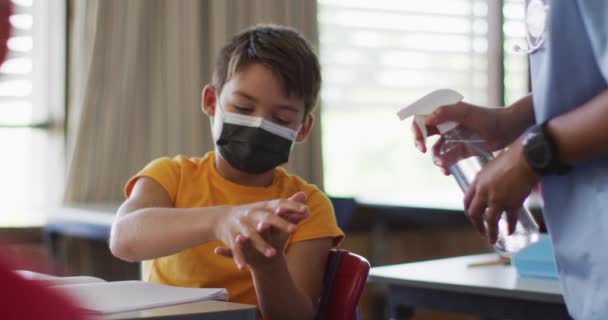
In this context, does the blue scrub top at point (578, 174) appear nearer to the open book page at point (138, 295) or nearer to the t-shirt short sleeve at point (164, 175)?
the open book page at point (138, 295)

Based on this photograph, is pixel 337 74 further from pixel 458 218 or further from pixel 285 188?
pixel 285 188

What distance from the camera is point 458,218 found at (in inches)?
173

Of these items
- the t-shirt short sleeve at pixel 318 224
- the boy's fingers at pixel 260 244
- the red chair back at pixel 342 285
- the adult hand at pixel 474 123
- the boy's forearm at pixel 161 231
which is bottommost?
the red chair back at pixel 342 285

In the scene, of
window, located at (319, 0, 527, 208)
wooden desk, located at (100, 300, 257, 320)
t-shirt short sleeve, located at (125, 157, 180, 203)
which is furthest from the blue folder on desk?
window, located at (319, 0, 527, 208)

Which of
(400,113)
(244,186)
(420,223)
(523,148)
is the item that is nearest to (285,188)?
(244,186)

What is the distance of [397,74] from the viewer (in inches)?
189

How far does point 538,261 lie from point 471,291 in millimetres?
263

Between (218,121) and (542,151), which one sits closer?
(542,151)

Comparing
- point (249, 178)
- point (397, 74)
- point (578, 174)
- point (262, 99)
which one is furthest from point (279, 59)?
point (397, 74)

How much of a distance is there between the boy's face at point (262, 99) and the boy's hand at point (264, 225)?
1.95ft

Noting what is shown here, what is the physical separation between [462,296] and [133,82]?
6.75 feet

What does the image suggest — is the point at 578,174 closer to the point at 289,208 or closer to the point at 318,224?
the point at 289,208

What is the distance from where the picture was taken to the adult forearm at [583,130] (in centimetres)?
83

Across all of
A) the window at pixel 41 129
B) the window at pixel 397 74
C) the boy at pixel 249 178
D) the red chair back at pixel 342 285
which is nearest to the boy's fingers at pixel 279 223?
the boy at pixel 249 178
